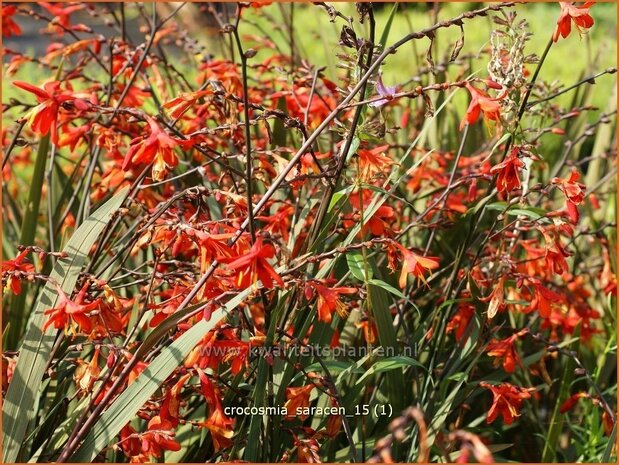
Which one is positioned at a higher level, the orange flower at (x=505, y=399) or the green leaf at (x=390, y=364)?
the green leaf at (x=390, y=364)

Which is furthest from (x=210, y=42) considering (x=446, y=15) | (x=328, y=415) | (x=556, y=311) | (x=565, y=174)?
(x=328, y=415)

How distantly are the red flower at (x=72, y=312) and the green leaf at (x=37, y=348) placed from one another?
0.06 meters

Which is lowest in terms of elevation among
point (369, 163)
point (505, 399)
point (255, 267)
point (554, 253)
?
point (505, 399)

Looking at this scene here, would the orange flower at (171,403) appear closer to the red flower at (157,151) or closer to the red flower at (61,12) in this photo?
the red flower at (157,151)

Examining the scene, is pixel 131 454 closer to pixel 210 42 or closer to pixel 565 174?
pixel 565 174

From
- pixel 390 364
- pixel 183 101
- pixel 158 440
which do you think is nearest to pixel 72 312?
pixel 158 440

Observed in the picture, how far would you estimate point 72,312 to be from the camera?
5.52ft

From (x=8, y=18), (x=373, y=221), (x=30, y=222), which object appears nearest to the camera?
(x=373, y=221)

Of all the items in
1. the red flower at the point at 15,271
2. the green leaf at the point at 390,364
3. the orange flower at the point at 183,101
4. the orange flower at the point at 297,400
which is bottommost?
the orange flower at the point at 297,400

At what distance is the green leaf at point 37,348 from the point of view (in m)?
1.83

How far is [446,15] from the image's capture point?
7.36 m

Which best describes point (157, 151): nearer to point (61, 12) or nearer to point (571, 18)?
point (571, 18)

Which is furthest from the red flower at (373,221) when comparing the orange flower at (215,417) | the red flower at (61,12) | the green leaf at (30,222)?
the red flower at (61,12)

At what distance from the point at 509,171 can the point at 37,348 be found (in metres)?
1.10
